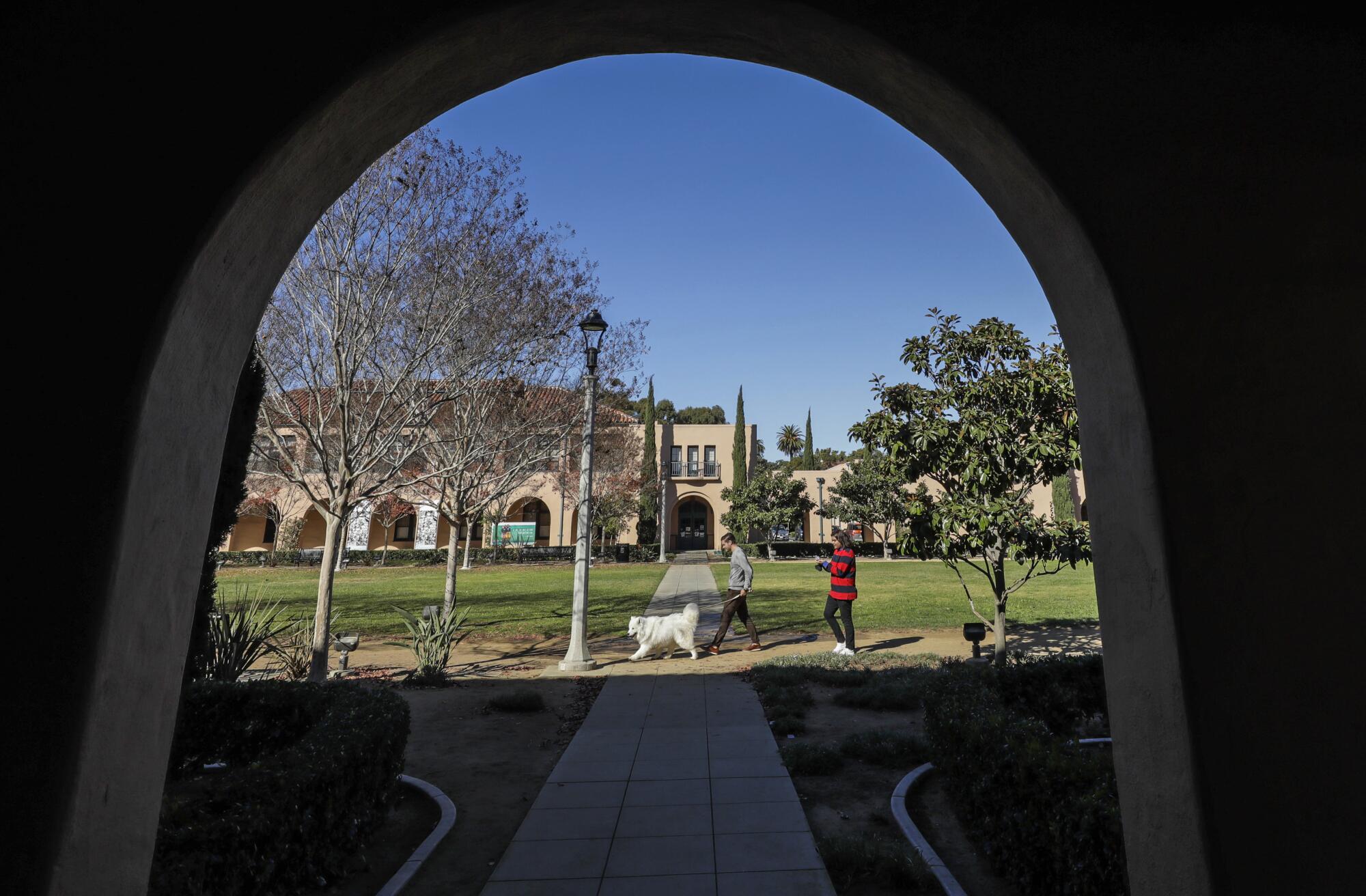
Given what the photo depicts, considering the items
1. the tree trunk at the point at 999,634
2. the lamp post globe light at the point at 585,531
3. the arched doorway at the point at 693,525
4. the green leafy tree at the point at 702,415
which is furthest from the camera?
the green leafy tree at the point at 702,415

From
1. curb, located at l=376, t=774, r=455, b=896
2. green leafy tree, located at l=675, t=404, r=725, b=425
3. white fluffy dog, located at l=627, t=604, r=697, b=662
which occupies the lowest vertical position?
curb, located at l=376, t=774, r=455, b=896

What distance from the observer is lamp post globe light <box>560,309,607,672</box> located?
33.4 ft

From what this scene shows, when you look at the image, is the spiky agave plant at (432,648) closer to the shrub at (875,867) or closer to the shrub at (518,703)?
the shrub at (518,703)

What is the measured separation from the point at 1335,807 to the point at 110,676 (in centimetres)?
308

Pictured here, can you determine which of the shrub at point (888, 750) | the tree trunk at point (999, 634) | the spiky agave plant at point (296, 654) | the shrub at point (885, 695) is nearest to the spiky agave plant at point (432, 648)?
the spiky agave plant at point (296, 654)

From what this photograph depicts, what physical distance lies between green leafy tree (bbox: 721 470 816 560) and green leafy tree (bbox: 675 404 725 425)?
34.0 meters

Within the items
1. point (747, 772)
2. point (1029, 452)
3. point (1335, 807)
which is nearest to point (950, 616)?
point (1029, 452)

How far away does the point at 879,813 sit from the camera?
193 inches

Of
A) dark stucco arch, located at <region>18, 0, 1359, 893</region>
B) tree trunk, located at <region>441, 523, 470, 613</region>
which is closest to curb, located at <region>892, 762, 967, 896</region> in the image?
A: dark stucco arch, located at <region>18, 0, 1359, 893</region>

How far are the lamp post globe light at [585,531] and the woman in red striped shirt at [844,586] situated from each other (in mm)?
3648

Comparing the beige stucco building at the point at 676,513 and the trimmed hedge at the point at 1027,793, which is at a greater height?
the beige stucco building at the point at 676,513

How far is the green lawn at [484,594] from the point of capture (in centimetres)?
1514

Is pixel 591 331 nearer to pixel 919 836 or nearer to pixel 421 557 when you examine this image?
pixel 919 836

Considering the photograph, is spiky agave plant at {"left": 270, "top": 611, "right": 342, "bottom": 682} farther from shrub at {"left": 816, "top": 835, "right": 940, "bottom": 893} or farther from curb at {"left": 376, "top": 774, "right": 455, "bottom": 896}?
shrub at {"left": 816, "top": 835, "right": 940, "bottom": 893}
